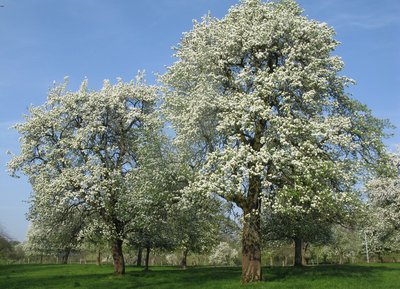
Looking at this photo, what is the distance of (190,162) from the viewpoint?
99.6 feet

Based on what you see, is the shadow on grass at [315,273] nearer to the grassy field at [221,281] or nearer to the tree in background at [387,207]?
the grassy field at [221,281]

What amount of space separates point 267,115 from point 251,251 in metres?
9.21

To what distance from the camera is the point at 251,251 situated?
28.5 m

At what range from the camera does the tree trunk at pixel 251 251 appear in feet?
92.8

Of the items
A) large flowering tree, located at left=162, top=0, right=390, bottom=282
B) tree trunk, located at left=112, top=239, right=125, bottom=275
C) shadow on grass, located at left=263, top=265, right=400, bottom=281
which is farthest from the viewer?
tree trunk, located at left=112, top=239, right=125, bottom=275

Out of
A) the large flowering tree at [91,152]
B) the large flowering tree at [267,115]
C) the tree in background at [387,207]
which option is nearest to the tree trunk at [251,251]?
the large flowering tree at [267,115]

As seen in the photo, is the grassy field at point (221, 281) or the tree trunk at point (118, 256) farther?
the tree trunk at point (118, 256)

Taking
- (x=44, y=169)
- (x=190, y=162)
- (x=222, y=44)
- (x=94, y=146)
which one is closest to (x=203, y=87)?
(x=222, y=44)

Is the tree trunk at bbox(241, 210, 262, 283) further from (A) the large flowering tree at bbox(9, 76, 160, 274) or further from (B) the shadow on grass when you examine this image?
(A) the large flowering tree at bbox(9, 76, 160, 274)

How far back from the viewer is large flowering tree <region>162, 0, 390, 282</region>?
25.2 metres

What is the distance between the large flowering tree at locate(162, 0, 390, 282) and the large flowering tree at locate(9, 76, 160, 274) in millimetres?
6343

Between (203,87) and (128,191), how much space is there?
11.4m

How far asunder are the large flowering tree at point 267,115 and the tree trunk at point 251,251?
0.07 meters

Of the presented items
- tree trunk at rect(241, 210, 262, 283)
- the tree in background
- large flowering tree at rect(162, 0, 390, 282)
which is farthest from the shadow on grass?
the tree in background
